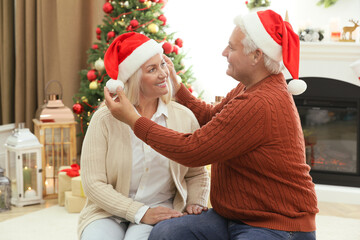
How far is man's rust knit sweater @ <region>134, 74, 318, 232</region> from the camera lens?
5.48 feet

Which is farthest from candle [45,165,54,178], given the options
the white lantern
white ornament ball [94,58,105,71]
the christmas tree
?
white ornament ball [94,58,105,71]

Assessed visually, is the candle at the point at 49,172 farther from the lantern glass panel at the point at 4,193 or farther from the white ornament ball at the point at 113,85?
the white ornament ball at the point at 113,85

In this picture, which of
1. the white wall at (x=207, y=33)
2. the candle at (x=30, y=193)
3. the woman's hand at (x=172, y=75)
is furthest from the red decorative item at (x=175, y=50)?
the woman's hand at (x=172, y=75)

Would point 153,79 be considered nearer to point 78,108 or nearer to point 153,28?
point 153,28

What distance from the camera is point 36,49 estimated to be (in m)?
4.82

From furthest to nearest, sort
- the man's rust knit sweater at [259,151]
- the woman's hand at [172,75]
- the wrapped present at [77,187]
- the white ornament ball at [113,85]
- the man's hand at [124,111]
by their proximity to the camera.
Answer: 1. the wrapped present at [77,187]
2. the woman's hand at [172,75]
3. the white ornament ball at [113,85]
4. the man's hand at [124,111]
5. the man's rust knit sweater at [259,151]

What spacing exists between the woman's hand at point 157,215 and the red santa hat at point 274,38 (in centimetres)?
70

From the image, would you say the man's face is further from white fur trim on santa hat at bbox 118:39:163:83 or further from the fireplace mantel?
the fireplace mantel

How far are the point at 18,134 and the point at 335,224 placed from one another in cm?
235

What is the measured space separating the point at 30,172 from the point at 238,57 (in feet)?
7.75

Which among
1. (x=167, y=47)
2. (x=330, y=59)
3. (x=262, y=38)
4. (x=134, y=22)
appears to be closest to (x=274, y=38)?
(x=262, y=38)

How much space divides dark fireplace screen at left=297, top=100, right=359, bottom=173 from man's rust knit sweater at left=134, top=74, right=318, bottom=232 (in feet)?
8.10

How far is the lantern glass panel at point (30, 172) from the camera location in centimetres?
363

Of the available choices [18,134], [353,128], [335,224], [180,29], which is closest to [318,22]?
[353,128]
